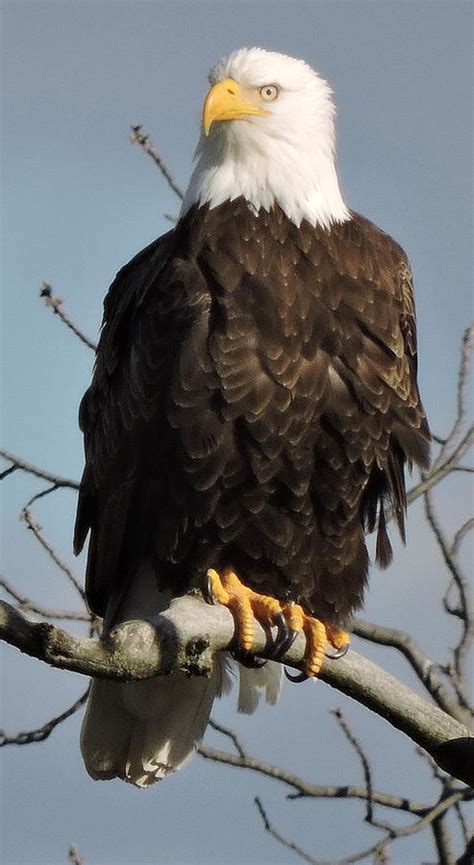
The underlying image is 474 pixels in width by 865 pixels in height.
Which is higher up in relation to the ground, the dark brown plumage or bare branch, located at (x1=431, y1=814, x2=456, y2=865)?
the dark brown plumage

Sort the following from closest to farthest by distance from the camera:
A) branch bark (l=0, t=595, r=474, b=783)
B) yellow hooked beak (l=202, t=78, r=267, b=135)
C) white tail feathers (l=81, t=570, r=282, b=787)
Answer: branch bark (l=0, t=595, r=474, b=783) → yellow hooked beak (l=202, t=78, r=267, b=135) → white tail feathers (l=81, t=570, r=282, b=787)

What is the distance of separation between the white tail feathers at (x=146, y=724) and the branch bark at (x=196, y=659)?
3.70ft

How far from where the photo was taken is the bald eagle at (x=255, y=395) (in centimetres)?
485

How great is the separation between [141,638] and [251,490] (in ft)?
4.59

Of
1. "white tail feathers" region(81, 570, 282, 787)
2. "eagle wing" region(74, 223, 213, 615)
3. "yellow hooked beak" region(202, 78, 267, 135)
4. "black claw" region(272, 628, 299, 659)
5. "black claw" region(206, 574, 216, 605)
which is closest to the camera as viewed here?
"black claw" region(272, 628, 299, 659)

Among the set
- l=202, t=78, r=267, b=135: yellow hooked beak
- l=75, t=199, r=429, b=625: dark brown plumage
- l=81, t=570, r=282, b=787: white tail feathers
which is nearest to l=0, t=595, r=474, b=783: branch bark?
l=75, t=199, r=429, b=625: dark brown plumage

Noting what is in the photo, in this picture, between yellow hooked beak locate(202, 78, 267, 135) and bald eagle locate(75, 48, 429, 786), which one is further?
yellow hooked beak locate(202, 78, 267, 135)

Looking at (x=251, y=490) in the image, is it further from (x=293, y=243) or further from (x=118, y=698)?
(x=118, y=698)

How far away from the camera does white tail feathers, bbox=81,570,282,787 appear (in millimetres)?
5609

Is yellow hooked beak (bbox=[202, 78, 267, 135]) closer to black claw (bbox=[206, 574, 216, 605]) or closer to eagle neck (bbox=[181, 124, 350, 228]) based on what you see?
eagle neck (bbox=[181, 124, 350, 228])

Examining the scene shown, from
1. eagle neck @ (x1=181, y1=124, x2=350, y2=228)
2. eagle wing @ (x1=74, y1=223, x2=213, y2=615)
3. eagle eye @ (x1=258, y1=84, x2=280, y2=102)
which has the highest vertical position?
eagle eye @ (x1=258, y1=84, x2=280, y2=102)

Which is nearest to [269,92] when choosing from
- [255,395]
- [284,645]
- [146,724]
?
[255,395]

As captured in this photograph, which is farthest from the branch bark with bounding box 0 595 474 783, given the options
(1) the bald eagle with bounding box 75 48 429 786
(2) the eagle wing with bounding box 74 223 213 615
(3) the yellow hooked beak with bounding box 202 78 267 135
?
(3) the yellow hooked beak with bounding box 202 78 267 135

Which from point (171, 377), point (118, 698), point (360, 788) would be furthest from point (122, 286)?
point (360, 788)
